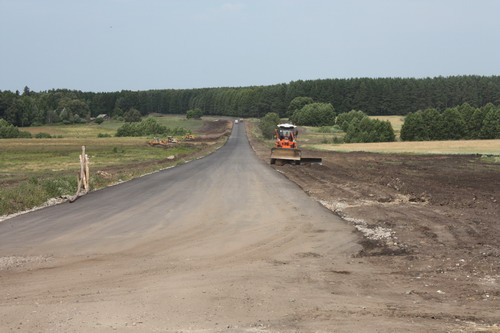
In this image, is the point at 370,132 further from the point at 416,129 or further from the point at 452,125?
the point at 452,125

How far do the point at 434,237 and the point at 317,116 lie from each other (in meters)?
150

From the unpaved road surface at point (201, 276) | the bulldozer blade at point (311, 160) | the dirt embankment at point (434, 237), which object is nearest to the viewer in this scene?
the unpaved road surface at point (201, 276)

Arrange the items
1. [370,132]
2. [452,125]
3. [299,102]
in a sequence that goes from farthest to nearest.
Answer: [299,102], [370,132], [452,125]

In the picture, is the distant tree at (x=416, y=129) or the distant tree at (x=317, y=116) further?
the distant tree at (x=317, y=116)

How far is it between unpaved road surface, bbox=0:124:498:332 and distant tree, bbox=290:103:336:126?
Result: 143986mm

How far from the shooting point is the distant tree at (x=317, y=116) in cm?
16175

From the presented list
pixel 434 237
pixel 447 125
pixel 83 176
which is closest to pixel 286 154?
pixel 83 176

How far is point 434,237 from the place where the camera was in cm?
1455

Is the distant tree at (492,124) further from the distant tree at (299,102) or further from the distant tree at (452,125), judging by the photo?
the distant tree at (299,102)

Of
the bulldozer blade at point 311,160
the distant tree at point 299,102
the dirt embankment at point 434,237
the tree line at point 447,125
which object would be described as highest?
the distant tree at point 299,102

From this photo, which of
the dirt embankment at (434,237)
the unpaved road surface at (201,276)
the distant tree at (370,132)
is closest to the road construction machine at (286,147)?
the dirt embankment at (434,237)

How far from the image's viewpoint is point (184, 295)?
30.1ft

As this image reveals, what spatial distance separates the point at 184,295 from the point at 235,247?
14.2 ft

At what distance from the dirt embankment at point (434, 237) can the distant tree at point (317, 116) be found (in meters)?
133
